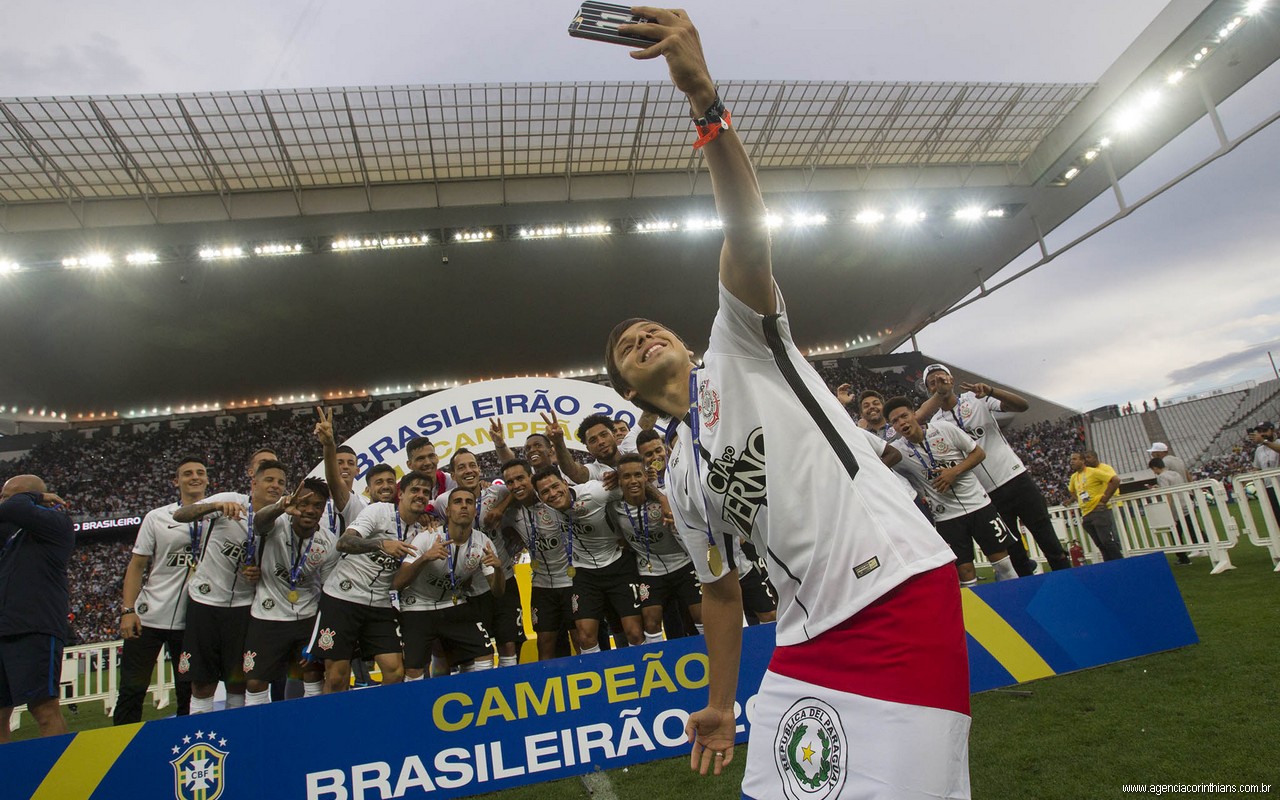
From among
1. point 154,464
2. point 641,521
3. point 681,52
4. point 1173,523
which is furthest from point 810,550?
point 154,464

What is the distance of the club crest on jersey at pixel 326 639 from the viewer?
519cm

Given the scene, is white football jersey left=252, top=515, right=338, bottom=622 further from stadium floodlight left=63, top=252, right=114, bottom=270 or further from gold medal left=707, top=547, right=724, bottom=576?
stadium floodlight left=63, top=252, right=114, bottom=270

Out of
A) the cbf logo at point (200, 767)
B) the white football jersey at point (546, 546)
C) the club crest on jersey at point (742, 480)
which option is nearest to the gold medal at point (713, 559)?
the club crest on jersey at point (742, 480)

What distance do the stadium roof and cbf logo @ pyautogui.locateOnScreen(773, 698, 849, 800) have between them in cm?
1771

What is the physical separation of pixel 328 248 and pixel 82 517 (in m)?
16.3

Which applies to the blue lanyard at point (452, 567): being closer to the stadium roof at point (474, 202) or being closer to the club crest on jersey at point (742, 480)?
the club crest on jersey at point (742, 480)

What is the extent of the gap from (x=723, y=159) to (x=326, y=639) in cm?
506

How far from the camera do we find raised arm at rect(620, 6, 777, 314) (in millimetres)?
1521

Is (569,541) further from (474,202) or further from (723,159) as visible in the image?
(474,202)

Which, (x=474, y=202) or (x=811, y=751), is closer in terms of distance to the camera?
(x=811, y=751)

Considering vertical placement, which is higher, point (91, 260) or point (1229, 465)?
point (91, 260)

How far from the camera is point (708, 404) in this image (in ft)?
5.80

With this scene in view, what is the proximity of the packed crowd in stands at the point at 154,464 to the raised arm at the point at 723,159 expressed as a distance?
27392 mm

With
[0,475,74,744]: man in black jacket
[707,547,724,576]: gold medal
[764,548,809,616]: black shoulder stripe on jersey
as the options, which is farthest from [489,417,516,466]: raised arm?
[764,548,809,616]: black shoulder stripe on jersey
